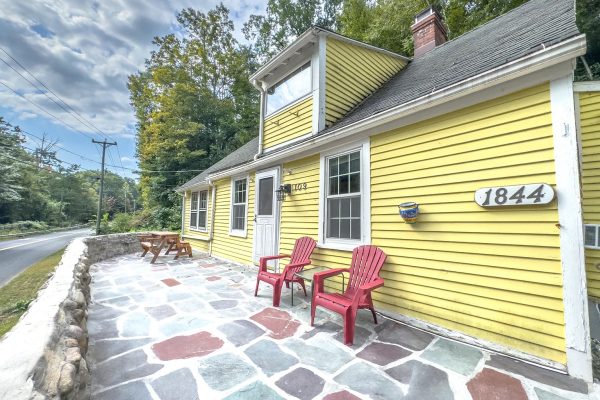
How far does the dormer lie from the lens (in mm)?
4574

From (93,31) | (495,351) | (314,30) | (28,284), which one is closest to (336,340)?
(495,351)

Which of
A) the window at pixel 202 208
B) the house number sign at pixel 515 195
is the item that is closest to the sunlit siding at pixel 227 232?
the window at pixel 202 208

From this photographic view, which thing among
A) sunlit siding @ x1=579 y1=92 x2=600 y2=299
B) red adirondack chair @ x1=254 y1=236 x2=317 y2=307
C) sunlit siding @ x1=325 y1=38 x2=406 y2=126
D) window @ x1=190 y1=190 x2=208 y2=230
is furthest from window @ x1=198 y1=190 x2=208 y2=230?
sunlit siding @ x1=579 y1=92 x2=600 y2=299

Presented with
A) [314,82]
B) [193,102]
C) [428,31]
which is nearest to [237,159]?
[314,82]

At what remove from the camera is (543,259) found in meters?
2.09

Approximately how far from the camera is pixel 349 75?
5055 millimetres

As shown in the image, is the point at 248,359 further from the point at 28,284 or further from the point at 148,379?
the point at 28,284

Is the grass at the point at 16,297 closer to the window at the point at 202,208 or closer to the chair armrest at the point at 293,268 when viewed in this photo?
the chair armrest at the point at 293,268

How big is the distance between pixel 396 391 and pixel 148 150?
17230mm

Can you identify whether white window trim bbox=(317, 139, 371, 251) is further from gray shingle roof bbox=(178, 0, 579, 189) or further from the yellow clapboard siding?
the yellow clapboard siding

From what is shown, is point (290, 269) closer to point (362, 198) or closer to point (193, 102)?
point (362, 198)

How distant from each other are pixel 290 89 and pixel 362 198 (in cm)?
309

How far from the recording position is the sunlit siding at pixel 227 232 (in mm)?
5977

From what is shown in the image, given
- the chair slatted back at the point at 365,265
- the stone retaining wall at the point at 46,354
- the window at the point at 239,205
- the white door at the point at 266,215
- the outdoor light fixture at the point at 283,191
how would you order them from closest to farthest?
1. the stone retaining wall at the point at 46,354
2. the chair slatted back at the point at 365,265
3. the outdoor light fixture at the point at 283,191
4. the white door at the point at 266,215
5. the window at the point at 239,205
